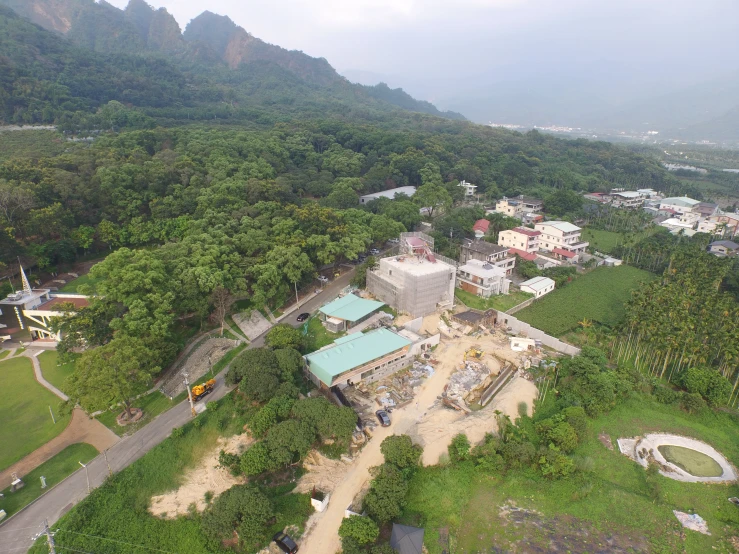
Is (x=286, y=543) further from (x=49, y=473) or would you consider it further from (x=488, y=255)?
(x=488, y=255)

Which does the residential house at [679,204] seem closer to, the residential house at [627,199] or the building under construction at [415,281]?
the residential house at [627,199]

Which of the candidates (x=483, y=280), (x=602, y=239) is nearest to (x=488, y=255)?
(x=483, y=280)

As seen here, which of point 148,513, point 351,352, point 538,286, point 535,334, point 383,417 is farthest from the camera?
point 538,286

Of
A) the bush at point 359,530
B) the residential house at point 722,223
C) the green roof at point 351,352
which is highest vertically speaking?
the residential house at point 722,223

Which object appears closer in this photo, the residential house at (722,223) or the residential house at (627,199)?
the residential house at (722,223)

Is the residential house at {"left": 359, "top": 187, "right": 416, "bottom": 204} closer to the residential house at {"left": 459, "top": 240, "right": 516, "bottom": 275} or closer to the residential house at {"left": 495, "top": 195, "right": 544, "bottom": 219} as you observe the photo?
the residential house at {"left": 495, "top": 195, "right": 544, "bottom": 219}

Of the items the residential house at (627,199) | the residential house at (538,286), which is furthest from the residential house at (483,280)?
the residential house at (627,199)

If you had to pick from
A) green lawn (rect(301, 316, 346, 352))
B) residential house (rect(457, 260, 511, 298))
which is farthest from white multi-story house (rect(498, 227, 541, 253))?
green lawn (rect(301, 316, 346, 352))
